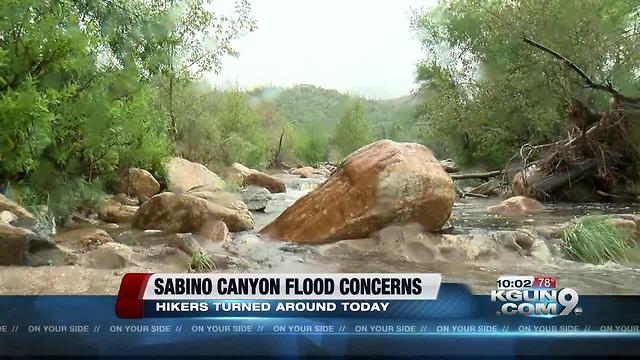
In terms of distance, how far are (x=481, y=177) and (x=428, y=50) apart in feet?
1.66

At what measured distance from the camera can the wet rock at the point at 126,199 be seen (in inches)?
75.0

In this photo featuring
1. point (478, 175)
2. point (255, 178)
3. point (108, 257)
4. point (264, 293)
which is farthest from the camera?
point (478, 175)

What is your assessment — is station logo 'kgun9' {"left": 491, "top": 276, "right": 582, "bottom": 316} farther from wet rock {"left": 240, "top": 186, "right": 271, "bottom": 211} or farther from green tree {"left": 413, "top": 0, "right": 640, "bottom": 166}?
wet rock {"left": 240, "top": 186, "right": 271, "bottom": 211}

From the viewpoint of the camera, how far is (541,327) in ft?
5.45

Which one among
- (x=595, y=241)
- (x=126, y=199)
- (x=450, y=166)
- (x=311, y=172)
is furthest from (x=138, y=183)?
(x=595, y=241)

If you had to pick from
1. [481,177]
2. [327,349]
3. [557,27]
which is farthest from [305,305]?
[557,27]

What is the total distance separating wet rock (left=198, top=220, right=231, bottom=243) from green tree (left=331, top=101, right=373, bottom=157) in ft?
1.45

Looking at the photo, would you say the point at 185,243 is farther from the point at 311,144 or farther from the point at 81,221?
the point at 311,144

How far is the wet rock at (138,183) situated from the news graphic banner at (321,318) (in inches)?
12.9

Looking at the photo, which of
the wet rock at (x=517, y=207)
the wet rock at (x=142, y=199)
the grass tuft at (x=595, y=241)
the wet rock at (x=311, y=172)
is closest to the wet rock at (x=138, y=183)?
the wet rock at (x=142, y=199)

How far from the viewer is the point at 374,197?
1.89 m

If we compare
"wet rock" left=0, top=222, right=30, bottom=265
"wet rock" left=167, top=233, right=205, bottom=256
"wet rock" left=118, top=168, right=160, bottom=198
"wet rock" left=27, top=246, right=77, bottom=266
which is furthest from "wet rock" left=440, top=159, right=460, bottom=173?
"wet rock" left=0, top=222, right=30, bottom=265

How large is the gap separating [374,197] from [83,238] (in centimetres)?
96

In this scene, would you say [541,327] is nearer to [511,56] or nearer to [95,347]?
[511,56]
